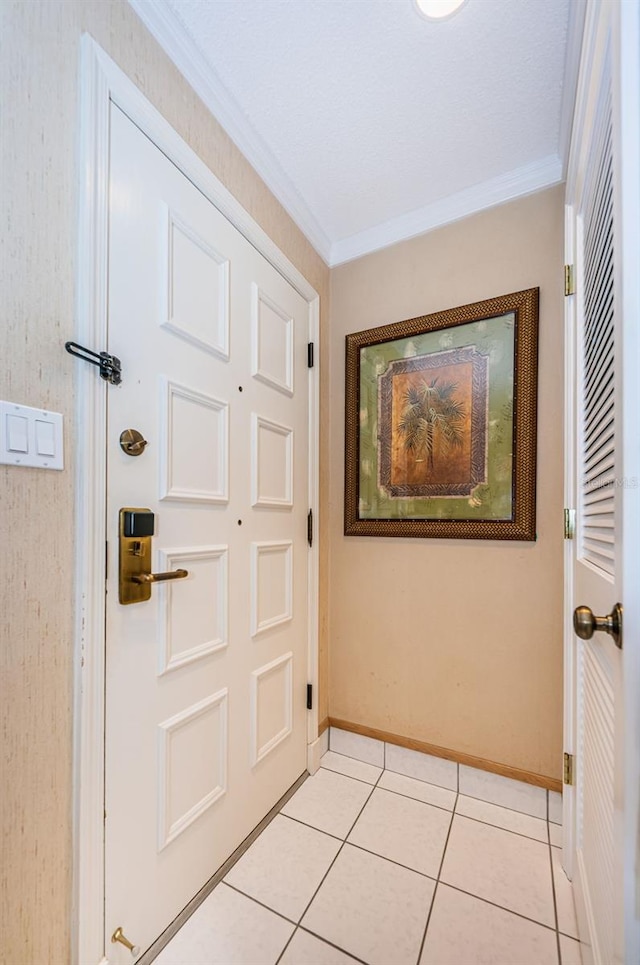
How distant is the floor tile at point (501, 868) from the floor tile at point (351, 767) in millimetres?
377

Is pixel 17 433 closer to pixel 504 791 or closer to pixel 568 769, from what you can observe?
pixel 568 769

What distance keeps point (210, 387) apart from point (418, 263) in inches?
45.8

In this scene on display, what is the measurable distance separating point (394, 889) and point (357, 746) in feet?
2.05

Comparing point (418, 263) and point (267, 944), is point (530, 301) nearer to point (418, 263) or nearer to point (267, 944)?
point (418, 263)

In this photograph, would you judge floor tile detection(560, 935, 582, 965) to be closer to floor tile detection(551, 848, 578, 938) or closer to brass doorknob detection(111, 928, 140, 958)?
floor tile detection(551, 848, 578, 938)

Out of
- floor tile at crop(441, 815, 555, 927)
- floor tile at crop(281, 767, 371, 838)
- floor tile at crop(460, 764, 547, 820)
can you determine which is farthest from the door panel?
floor tile at crop(281, 767, 371, 838)

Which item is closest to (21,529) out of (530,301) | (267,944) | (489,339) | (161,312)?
(161,312)

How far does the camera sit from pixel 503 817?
142 cm

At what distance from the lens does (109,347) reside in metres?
0.89

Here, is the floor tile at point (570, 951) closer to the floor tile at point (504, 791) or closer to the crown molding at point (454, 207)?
the floor tile at point (504, 791)

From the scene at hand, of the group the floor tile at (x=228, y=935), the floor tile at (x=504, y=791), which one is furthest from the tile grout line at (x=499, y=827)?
the floor tile at (x=228, y=935)

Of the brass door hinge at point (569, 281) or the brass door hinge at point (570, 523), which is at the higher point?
the brass door hinge at point (569, 281)

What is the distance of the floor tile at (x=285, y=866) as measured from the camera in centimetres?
112

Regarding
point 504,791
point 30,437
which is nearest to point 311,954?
point 504,791
